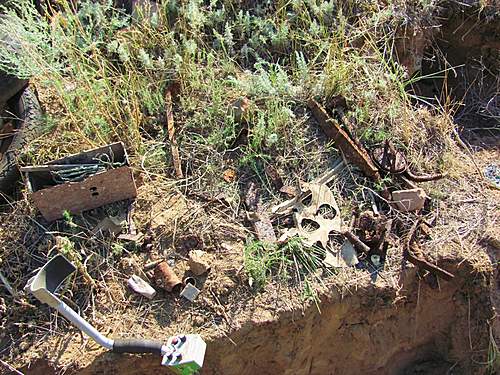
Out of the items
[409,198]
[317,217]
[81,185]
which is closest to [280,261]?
[317,217]

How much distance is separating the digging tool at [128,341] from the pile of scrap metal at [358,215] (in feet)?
2.65

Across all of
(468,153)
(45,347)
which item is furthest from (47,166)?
(468,153)

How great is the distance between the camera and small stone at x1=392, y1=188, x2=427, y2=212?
3117mm

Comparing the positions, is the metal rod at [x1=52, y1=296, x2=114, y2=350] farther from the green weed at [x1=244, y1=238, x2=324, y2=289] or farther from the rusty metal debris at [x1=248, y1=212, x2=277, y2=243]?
the rusty metal debris at [x1=248, y1=212, x2=277, y2=243]

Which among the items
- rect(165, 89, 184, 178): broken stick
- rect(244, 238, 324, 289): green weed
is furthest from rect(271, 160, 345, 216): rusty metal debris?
rect(165, 89, 184, 178): broken stick

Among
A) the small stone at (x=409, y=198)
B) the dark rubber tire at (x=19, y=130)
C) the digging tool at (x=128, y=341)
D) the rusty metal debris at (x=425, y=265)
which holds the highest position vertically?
the dark rubber tire at (x=19, y=130)

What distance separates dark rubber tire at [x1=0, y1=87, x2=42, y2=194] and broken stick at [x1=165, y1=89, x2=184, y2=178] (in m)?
0.77

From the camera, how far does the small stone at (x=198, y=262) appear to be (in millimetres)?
2814

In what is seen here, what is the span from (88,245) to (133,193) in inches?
14.8

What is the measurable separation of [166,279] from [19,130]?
1.29m

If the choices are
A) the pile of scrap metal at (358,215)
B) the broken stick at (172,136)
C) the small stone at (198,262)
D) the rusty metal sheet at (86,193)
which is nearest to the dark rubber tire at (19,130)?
the rusty metal sheet at (86,193)

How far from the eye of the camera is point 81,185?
2.82 metres

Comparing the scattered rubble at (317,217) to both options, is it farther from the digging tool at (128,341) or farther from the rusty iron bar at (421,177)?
the digging tool at (128,341)

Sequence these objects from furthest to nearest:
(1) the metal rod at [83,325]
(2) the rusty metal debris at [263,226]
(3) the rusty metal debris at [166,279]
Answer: (2) the rusty metal debris at [263,226] < (3) the rusty metal debris at [166,279] < (1) the metal rod at [83,325]
